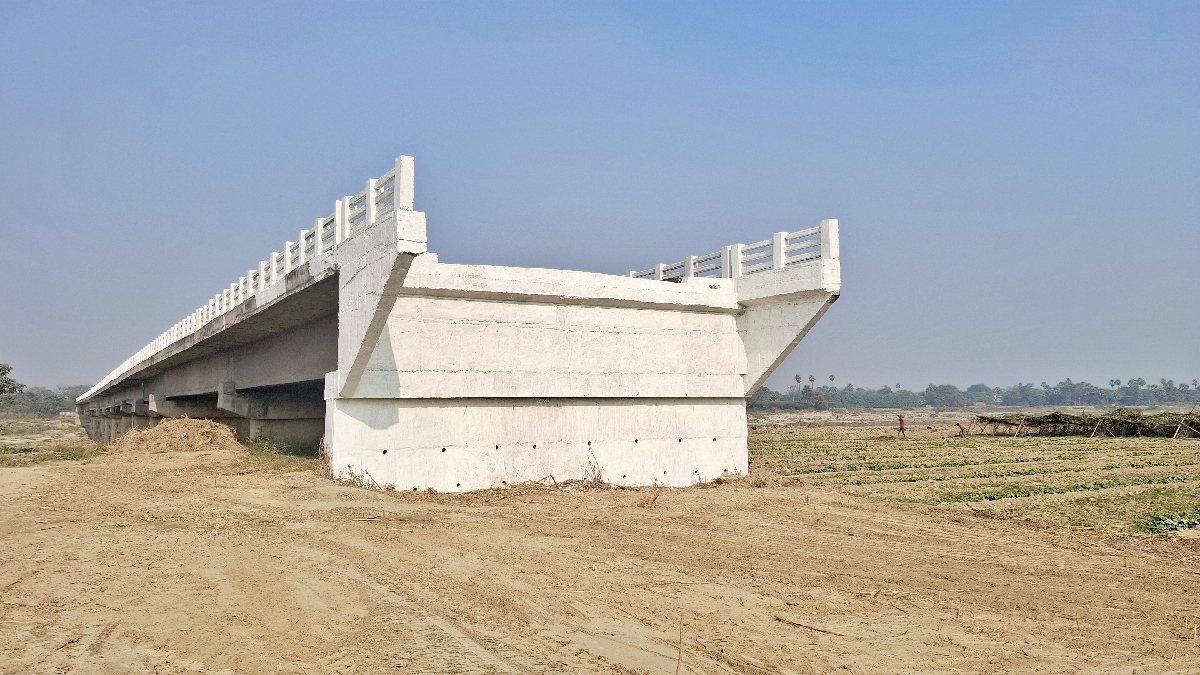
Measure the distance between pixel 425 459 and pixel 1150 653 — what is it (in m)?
12.2

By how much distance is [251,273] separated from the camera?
20.4 metres

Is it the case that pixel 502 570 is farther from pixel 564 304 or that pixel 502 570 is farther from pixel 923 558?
pixel 564 304

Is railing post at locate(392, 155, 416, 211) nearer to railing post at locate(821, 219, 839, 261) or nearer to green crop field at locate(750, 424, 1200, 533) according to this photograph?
railing post at locate(821, 219, 839, 261)

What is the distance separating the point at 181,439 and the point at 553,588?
16.8m

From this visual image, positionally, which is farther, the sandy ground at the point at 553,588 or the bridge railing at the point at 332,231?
the bridge railing at the point at 332,231

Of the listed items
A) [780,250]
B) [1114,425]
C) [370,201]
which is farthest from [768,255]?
A: [1114,425]

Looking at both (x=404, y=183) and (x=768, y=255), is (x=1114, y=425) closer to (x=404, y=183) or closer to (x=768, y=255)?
(x=768, y=255)

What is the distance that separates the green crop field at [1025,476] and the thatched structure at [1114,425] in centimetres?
448

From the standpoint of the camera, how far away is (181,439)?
72.2ft

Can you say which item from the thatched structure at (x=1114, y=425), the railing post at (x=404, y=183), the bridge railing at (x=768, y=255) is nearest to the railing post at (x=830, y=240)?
the bridge railing at (x=768, y=255)

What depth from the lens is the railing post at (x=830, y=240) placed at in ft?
60.3

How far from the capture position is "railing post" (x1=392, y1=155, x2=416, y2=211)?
1359 centimetres

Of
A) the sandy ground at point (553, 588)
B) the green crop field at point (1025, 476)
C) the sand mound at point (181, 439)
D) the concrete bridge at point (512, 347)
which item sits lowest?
the green crop field at point (1025, 476)

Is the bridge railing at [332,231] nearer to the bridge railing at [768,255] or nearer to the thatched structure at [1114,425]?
the bridge railing at [768,255]
